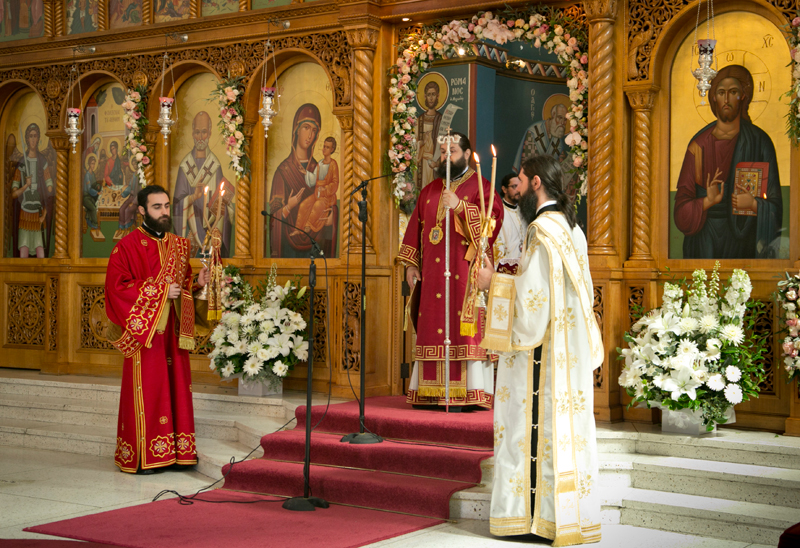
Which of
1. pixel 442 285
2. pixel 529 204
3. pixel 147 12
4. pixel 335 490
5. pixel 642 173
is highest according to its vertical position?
pixel 147 12

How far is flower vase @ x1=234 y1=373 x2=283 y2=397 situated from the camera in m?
9.38

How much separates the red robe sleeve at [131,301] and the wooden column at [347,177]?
7.37 ft

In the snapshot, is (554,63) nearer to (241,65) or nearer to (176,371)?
(241,65)

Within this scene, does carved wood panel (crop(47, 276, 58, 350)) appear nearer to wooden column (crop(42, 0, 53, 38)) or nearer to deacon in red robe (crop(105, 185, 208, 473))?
wooden column (crop(42, 0, 53, 38))

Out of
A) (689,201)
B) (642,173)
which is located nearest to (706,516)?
(689,201)

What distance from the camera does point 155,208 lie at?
812cm

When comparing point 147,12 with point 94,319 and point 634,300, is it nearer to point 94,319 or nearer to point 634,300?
point 94,319

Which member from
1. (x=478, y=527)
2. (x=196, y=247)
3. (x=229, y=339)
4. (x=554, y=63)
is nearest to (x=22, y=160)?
(x=196, y=247)

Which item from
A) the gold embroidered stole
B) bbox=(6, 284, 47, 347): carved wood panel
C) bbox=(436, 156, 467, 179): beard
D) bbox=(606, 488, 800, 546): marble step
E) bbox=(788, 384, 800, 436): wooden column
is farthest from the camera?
bbox=(6, 284, 47, 347): carved wood panel

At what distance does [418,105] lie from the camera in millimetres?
11352

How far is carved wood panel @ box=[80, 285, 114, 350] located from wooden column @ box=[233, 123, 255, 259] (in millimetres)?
2150

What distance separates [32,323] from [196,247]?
2.71 metres

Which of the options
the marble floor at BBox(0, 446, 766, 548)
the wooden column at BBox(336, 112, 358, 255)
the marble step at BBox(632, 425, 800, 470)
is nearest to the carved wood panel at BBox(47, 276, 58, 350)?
the marble floor at BBox(0, 446, 766, 548)

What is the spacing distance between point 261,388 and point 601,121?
4188 millimetres
